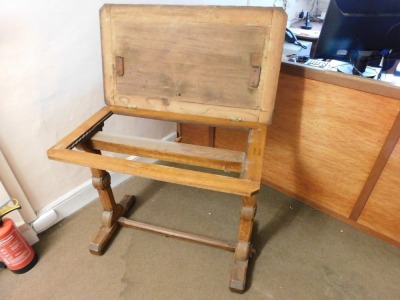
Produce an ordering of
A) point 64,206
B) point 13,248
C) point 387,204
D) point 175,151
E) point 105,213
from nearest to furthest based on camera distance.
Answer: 1. point 175,151
2. point 13,248
3. point 387,204
4. point 105,213
5. point 64,206

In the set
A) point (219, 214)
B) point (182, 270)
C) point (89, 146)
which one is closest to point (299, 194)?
point (219, 214)

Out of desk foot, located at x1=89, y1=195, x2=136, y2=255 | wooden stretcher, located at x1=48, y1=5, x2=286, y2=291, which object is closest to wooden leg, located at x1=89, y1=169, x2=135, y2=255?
desk foot, located at x1=89, y1=195, x2=136, y2=255

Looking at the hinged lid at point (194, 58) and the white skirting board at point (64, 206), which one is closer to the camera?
the hinged lid at point (194, 58)

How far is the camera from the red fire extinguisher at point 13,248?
1.12 meters

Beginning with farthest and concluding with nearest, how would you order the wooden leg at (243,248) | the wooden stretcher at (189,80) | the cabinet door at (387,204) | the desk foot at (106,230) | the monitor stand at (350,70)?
the monitor stand at (350,70) → the desk foot at (106,230) → the cabinet door at (387,204) → the wooden leg at (243,248) → the wooden stretcher at (189,80)

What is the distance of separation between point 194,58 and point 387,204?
1.14 meters

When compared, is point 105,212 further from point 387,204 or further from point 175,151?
point 387,204

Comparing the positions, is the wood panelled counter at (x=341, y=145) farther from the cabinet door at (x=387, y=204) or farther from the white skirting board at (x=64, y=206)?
the white skirting board at (x=64, y=206)

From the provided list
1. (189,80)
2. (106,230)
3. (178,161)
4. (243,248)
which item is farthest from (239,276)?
(189,80)

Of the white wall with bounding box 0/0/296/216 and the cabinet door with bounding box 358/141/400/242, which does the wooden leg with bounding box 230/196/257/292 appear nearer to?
the cabinet door with bounding box 358/141/400/242

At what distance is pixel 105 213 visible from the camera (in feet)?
4.55

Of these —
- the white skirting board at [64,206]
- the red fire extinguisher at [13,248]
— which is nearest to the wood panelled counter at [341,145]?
the white skirting board at [64,206]

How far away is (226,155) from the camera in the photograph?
0.93 meters

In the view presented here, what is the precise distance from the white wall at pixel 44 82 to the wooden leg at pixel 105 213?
30cm
